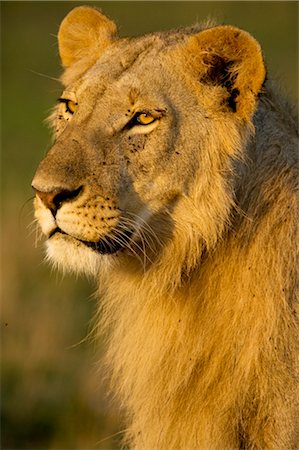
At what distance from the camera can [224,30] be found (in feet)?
14.2

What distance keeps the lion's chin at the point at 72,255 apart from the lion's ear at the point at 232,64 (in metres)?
0.82

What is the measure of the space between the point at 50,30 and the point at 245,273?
2875cm

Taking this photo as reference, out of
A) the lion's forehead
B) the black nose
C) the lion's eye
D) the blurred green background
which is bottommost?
the blurred green background

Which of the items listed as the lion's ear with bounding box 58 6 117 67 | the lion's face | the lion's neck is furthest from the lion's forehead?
the lion's neck

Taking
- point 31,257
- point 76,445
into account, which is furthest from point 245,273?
point 31,257

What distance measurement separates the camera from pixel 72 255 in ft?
14.0

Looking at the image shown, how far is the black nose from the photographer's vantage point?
4.11m

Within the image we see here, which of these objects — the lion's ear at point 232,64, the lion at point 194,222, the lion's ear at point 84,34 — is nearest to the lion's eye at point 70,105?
the lion at point 194,222

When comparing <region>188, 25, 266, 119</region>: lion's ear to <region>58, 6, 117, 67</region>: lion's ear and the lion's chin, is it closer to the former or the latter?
<region>58, 6, 117, 67</region>: lion's ear

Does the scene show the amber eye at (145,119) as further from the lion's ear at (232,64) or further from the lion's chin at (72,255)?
the lion's chin at (72,255)

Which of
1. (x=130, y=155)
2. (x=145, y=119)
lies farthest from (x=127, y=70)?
(x=130, y=155)

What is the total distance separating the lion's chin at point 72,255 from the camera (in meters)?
4.26

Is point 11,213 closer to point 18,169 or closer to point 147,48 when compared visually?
point 18,169

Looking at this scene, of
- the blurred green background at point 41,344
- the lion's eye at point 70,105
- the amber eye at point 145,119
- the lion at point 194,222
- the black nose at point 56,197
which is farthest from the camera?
the blurred green background at point 41,344
